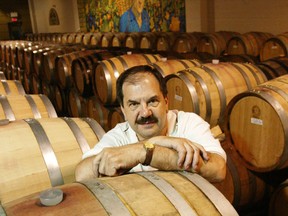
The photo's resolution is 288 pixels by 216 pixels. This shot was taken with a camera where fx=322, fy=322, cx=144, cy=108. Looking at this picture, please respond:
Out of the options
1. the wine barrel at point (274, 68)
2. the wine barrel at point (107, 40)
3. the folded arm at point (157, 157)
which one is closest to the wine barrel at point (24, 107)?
the folded arm at point (157, 157)

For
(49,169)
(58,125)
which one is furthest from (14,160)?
(58,125)

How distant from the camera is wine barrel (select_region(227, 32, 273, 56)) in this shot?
6652 mm

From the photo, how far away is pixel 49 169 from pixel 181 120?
3.16 feet

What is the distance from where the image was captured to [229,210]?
4.48 feet

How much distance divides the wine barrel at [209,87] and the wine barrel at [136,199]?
2.15 metres

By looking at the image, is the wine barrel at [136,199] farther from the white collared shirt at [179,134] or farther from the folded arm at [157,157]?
the white collared shirt at [179,134]

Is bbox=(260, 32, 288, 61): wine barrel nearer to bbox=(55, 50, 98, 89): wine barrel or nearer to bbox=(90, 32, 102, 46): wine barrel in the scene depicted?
bbox=(55, 50, 98, 89): wine barrel

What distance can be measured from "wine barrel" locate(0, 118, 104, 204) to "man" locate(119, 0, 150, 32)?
1088 cm

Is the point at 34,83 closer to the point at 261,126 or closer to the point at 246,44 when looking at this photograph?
the point at 246,44

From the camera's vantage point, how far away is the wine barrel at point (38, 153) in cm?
209

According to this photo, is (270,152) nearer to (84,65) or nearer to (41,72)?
(84,65)

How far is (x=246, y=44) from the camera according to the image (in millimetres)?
6613

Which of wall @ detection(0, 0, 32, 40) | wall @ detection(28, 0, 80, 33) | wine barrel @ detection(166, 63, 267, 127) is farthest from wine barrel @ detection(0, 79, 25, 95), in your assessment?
wall @ detection(0, 0, 32, 40)

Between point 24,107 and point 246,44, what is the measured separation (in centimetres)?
481
